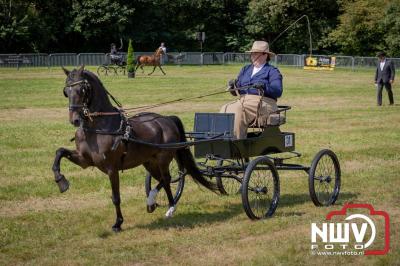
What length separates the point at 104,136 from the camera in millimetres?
8703

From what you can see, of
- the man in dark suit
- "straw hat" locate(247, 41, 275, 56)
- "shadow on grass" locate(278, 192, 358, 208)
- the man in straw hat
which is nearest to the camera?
the man in straw hat

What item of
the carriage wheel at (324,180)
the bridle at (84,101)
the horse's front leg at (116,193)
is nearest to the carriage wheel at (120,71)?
the carriage wheel at (324,180)

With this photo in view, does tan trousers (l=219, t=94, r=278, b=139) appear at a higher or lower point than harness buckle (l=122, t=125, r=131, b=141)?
higher

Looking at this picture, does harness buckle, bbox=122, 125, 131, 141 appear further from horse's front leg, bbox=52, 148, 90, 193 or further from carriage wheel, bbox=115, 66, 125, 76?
carriage wheel, bbox=115, 66, 125, 76

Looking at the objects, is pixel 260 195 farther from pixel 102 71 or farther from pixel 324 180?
pixel 102 71

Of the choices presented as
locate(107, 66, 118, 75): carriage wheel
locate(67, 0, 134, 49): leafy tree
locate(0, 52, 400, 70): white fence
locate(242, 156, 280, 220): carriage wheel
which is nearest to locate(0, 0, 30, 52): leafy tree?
locate(67, 0, 134, 49): leafy tree

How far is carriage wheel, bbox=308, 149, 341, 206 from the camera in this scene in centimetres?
995

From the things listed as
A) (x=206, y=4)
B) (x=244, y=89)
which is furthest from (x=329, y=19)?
(x=244, y=89)

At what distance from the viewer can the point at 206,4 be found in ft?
223

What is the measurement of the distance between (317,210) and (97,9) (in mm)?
55152

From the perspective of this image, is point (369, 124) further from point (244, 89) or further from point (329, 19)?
point (329, 19)

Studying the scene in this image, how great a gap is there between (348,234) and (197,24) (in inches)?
2440

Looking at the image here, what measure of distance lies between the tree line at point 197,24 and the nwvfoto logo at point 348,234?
4983cm

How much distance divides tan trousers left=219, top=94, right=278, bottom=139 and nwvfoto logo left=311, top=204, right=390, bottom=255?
173 centimetres
